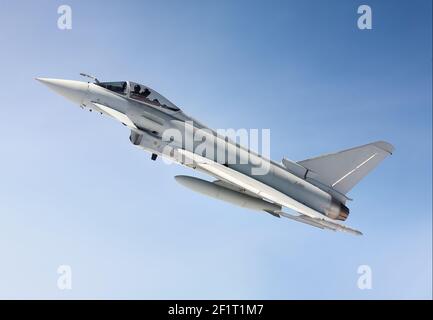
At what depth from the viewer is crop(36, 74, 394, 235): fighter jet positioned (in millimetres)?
19578

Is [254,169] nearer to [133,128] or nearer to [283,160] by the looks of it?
[283,160]

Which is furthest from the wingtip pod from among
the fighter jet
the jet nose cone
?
the jet nose cone

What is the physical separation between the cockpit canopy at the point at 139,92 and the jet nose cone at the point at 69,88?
0.96m

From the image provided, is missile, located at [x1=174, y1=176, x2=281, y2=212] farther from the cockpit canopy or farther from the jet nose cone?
the jet nose cone

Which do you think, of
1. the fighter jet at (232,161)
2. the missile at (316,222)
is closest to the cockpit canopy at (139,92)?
the fighter jet at (232,161)

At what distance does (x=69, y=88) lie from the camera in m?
18.8

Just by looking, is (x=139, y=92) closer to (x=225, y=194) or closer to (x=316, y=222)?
(x=225, y=194)

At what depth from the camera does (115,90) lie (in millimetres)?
19859

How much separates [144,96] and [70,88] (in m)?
3.28

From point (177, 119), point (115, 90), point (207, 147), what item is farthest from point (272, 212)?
point (115, 90)

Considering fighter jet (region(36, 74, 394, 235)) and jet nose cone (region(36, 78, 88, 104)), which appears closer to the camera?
jet nose cone (region(36, 78, 88, 104))

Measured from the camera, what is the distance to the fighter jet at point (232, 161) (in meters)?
19.6

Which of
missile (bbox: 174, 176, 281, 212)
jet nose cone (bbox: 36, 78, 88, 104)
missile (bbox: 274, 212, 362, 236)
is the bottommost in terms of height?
missile (bbox: 274, 212, 362, 236)

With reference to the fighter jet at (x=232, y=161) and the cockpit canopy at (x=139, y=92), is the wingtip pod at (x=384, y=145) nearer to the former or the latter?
the fighter jet at (x=232, y=161)
